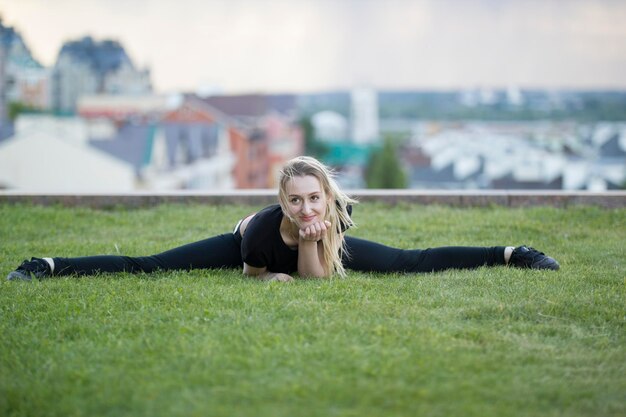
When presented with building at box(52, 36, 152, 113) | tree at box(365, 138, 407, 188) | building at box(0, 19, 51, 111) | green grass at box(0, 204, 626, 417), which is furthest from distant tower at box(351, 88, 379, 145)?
green grass at box(0, 204, 626, 417)

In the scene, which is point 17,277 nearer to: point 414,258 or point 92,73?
point 414,258

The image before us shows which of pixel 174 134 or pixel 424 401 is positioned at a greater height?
pixel 174 134

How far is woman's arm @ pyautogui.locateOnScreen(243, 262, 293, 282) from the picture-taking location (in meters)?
5.13

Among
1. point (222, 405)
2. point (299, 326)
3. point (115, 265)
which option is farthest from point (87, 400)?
point (115, 265)

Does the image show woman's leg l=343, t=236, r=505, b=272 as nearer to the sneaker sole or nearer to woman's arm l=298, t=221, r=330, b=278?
woman's arm l=298, t=221, r=330, b=278

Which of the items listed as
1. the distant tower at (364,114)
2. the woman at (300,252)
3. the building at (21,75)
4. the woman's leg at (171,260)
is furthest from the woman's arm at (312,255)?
the distant tower at (364,114)

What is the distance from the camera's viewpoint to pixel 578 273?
539 cm

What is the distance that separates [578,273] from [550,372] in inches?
83.0

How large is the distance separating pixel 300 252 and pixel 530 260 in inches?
63.2

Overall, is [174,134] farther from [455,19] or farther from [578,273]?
[578,273]

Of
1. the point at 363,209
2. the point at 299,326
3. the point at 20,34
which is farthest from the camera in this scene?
the point at 20,34

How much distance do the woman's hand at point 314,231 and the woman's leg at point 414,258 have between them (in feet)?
1.88

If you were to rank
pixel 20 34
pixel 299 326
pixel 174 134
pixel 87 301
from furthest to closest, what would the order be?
pixel 174 134
pixel 20 34
pixel 87 301
pixel 299 326

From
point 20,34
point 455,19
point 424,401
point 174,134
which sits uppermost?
point 455,19
